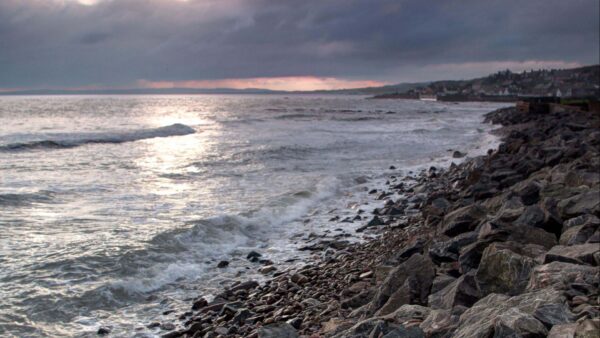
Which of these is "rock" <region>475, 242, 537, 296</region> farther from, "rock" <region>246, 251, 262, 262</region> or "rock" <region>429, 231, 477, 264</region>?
"rock" <region>246, 251, 262, 262</region>

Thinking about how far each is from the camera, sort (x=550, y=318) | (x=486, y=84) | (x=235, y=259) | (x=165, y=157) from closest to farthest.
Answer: (x=550, y=318) → (x=235, y=259) → (x=165, y=157) → (x=486, y=84)

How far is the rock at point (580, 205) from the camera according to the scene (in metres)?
5.71

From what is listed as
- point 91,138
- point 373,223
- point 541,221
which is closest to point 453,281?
point 541,221

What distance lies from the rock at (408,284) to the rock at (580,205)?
213 centimetres

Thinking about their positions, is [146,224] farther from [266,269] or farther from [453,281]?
[453,281]

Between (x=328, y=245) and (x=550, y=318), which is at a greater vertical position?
(x=550, y=318)

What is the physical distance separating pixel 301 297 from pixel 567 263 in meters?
2.92

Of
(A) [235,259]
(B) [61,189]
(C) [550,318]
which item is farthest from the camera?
(B) [61,189]

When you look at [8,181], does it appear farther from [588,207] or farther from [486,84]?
[486,84]

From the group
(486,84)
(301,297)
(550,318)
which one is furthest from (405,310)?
(486,84)

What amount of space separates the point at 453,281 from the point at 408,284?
1.28ft

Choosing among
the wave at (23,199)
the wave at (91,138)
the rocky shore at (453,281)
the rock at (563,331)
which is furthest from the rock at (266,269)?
the wave at (91,138)

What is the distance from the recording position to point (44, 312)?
18.5ft

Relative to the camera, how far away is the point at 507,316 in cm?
294
